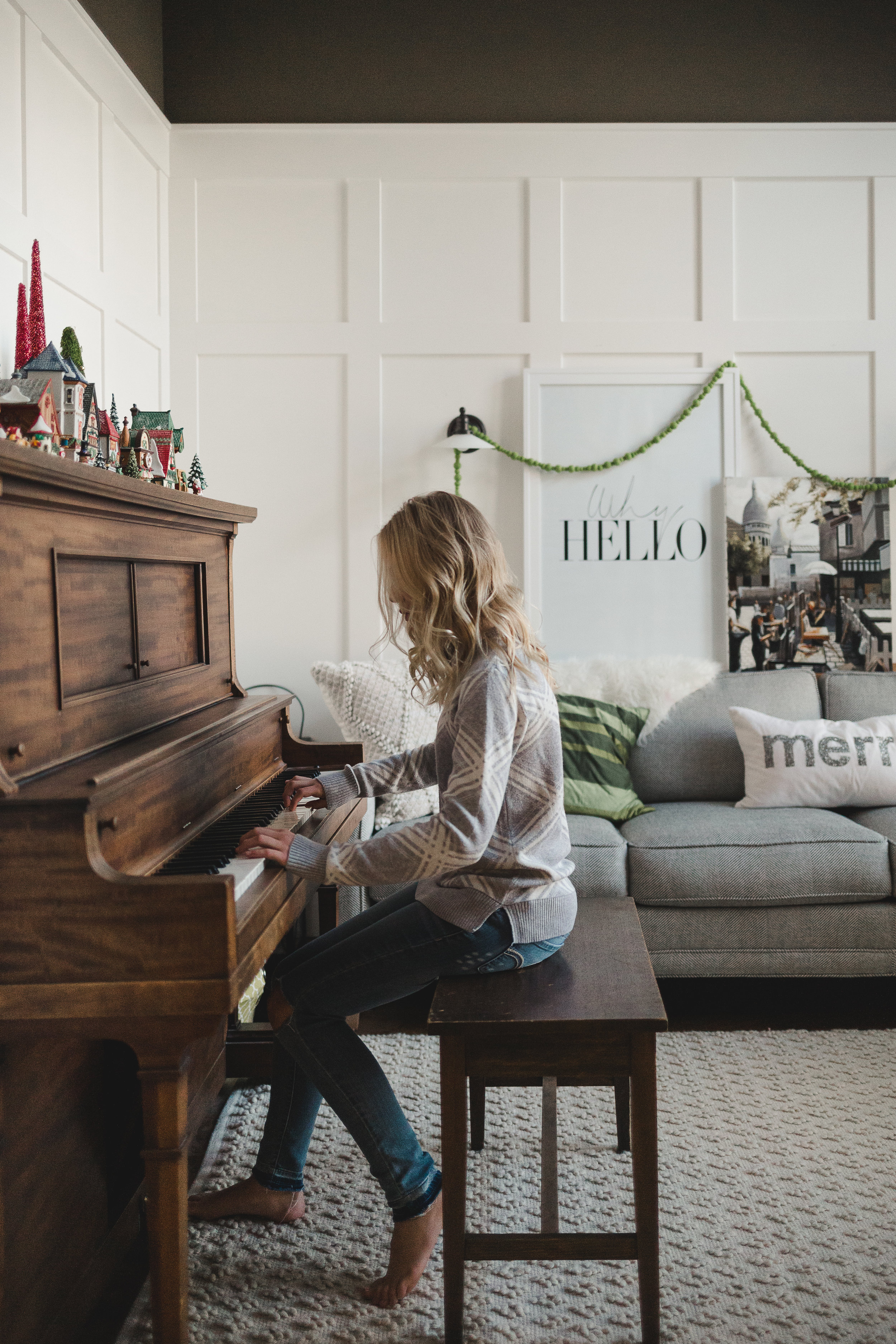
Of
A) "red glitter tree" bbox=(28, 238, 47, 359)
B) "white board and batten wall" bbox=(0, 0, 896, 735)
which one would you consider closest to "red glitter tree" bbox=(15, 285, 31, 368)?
"red glitter tree" bbox=(28, 238, 47, 359)

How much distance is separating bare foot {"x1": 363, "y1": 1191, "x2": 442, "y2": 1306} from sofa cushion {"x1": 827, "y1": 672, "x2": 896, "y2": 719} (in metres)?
2.20

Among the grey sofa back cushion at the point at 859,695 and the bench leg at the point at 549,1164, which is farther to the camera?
the grey sofa back cushion at the point at 859,695

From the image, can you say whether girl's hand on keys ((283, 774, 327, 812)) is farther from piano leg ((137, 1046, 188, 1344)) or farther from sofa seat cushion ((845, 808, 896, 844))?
sofa seat cushion ((845, 808, 896, 844))

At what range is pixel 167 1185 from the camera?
1341 millimetres

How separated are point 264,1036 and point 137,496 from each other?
1.33m

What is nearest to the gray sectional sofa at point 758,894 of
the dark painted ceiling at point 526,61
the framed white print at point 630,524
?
the framed white print at point 630,524

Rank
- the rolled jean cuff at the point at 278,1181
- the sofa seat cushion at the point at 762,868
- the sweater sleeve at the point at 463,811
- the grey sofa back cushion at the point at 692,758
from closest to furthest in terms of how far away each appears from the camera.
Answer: the sweater sleeve at the point at 463,811 → the rolled jean cuff at the point at 278,1181 → the sofa seat cushion at the point at 762,868 → the grey sofa back cushion at the point at 692,758

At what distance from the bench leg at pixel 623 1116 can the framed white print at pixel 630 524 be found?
1.86 m

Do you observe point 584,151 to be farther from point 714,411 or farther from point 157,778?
point 157,778

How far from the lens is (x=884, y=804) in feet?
10.4

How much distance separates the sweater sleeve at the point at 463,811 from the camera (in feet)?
5.20

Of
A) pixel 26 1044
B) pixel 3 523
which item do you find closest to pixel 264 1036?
pixel 26 1044

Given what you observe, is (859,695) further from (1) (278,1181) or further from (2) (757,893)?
(1) (278,1181)

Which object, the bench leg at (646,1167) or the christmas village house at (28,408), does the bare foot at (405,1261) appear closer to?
the bench leg at (646,1167)
